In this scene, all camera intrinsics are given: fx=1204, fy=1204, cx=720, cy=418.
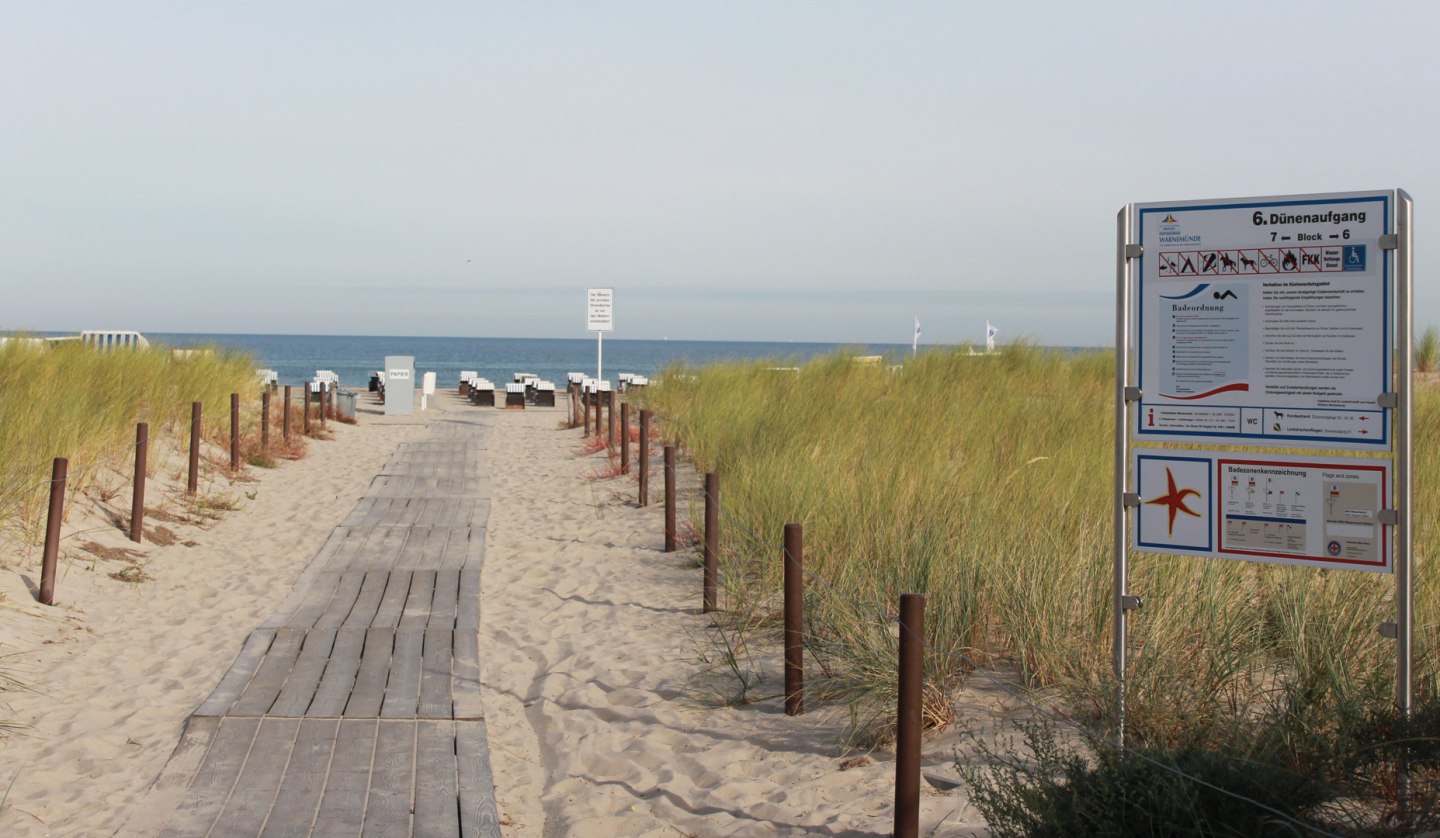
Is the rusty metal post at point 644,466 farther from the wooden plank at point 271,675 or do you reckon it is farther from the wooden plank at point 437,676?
the wooden plank at point 271,675

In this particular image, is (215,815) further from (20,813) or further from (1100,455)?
(1100,455)

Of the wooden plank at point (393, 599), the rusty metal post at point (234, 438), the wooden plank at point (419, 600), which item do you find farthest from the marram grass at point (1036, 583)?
the rusty metal post at point (234, 438)

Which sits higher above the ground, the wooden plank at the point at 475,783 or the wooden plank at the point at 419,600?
the wooden plank at the point at 419,600

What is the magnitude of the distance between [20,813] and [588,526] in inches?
267

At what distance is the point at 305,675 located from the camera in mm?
6070

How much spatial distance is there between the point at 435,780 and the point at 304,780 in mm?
489

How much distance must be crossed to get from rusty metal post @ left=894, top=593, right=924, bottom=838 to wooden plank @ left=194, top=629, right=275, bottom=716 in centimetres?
326

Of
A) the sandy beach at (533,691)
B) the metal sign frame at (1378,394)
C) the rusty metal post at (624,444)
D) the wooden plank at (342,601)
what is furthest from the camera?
the rusty metal post at (624,444)

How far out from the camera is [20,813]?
4.36 metres

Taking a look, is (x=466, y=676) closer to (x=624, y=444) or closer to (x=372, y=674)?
(x=372, y=674)

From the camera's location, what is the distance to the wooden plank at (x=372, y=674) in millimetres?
5527

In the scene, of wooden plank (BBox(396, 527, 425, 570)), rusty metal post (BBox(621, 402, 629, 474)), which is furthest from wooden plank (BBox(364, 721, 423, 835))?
rusty metal post (BBox(621, 402, 629, 474))

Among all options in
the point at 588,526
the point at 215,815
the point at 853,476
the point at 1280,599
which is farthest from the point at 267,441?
the point at 1280,599

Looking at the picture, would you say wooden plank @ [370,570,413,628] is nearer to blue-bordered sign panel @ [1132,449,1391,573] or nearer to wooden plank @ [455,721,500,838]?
wooden plank @ [455,721,500,838]
